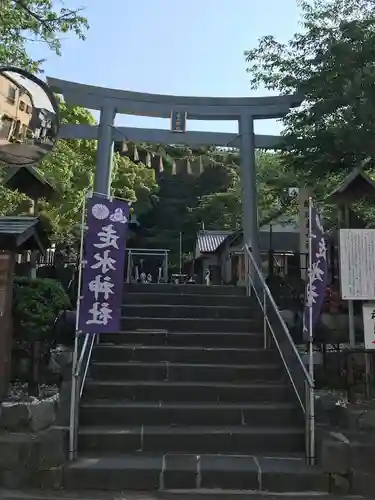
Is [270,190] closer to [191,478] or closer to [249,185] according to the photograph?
[249,185]

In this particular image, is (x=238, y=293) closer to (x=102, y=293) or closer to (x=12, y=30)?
(x=102, y=293)

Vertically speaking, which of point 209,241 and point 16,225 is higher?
point 209,241

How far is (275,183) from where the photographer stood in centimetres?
1327

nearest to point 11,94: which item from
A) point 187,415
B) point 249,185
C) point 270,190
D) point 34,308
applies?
point 34,308

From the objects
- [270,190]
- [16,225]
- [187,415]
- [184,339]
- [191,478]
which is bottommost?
[191,478]

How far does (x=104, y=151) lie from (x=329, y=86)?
5.18 meters

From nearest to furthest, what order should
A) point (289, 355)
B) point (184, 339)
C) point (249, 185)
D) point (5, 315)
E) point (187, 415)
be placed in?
point (187, 415), point (5, 315), point (289, 355), point (184, 339), point (249, 185)

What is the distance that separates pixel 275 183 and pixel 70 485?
10089 millimetres

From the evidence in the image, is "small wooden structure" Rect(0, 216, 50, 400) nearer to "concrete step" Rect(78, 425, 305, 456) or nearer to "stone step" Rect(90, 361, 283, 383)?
"stone step" Rect(90, 361, 283, 383)

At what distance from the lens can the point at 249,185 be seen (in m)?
10.8

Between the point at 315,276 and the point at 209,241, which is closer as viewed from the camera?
the point at 315,276

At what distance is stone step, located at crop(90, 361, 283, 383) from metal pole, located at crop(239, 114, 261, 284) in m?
3.85

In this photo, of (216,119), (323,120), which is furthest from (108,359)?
(216,119)

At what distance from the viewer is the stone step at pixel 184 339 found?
7.40 metres
